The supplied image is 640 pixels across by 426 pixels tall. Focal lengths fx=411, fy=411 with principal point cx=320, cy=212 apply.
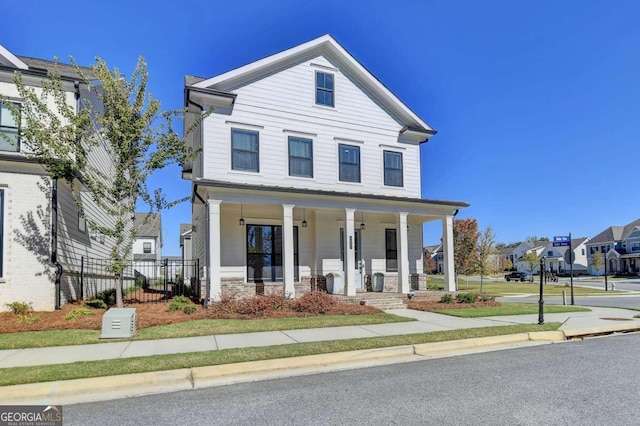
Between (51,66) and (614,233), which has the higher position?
(51,66)

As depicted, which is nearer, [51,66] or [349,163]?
[51,66]

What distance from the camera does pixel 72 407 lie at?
502cm

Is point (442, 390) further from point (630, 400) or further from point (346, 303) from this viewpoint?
point (346, 303)

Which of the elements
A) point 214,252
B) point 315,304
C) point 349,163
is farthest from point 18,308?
point 349,163

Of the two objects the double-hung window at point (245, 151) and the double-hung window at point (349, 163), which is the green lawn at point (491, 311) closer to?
the double-hung window at point (349, 163)

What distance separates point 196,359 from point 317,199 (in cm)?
891

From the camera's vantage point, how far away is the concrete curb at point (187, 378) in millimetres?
5336

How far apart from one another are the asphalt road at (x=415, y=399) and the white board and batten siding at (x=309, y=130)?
34.1 ft

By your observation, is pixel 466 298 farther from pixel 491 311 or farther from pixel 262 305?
pixel 262 305

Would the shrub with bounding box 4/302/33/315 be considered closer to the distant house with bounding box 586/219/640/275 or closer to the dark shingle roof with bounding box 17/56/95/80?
the dark shingle roof with bounding box 17/56/95/80

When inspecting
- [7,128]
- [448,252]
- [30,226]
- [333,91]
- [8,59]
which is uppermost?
[8,59]

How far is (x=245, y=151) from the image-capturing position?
15.5m

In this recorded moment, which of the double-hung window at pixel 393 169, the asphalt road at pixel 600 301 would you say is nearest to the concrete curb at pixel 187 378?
the double-hung window at pixel 393 169

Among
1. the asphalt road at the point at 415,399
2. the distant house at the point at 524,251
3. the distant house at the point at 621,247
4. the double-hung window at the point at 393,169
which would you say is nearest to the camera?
the asphalt road at the point at 415,399
